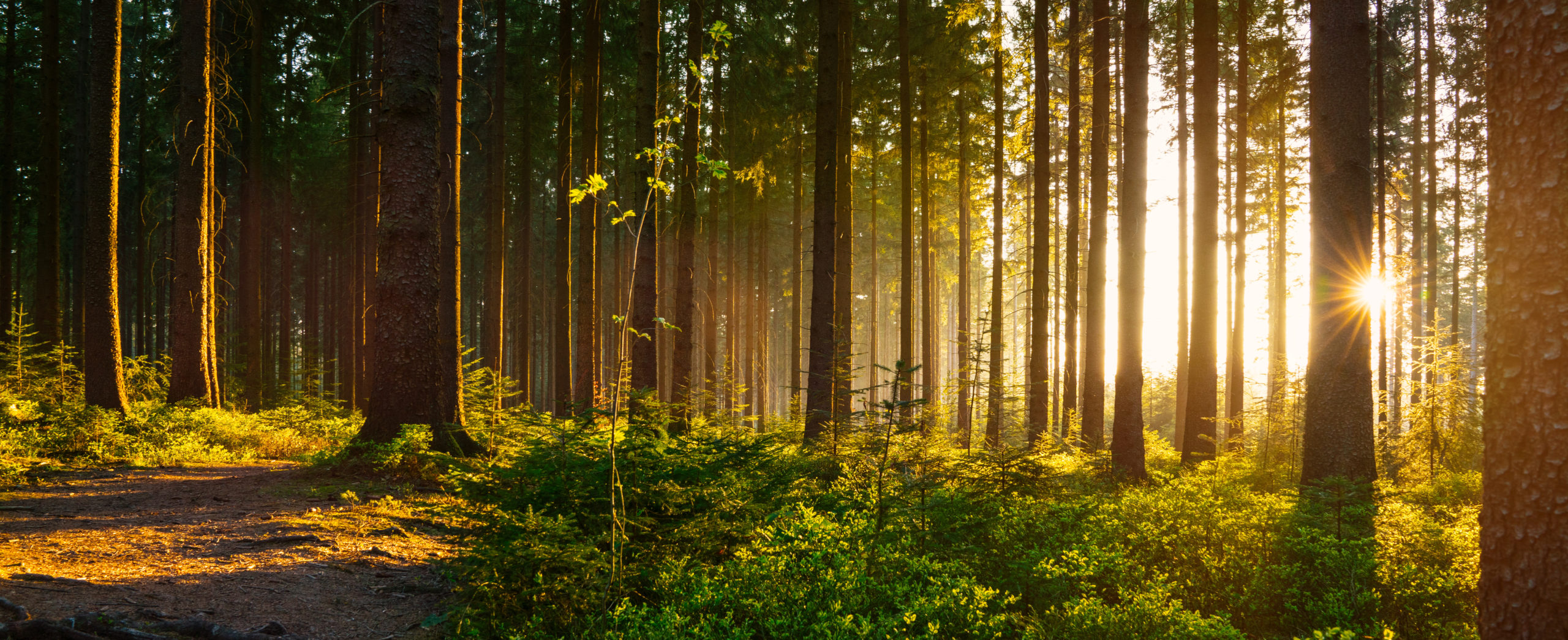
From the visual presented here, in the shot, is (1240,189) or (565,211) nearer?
(1240,189)

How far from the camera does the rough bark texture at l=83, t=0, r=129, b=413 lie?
407 inches

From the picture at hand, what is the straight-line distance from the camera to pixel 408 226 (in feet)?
26.1

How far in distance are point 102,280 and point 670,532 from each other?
11902 mm

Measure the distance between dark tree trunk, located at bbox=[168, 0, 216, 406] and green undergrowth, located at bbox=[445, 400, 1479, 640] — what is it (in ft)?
36.9

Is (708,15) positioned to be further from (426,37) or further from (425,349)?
(425,349)

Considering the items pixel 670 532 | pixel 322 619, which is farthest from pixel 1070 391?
pixel 322 619

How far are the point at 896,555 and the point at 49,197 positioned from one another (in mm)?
19767

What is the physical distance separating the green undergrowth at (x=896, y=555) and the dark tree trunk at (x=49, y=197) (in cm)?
1544

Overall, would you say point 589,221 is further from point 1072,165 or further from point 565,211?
point 1072,165

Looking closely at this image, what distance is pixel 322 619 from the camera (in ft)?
13.4

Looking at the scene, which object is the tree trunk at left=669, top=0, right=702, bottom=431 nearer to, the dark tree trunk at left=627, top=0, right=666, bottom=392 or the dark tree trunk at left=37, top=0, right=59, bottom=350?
the dark tree trunk at left=627, top=0, right=666, bottom=392

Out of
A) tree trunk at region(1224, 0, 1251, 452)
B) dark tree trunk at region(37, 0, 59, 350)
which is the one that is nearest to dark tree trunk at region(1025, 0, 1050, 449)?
tree trunk at region(1224, 0, 1251, 452)

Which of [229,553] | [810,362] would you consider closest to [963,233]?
[810,362]

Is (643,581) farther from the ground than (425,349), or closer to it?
closer to it
